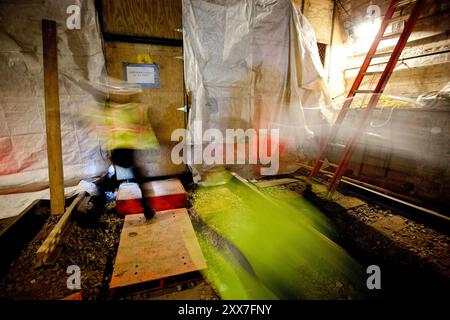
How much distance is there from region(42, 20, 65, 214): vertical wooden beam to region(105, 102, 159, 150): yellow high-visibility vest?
841 millimetres

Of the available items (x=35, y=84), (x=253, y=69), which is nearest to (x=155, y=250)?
(x=35, y=84)

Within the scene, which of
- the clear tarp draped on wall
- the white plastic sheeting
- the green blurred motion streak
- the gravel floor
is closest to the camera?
the gravel floor

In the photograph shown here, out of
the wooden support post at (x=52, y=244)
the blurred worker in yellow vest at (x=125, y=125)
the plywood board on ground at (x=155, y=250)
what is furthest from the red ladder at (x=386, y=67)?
the wooden support post at (x=52, y=244)

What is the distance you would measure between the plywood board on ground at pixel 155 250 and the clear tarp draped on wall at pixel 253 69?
1449mm

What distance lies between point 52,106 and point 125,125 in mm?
1042

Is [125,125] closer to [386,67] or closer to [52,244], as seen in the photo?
[52,244]

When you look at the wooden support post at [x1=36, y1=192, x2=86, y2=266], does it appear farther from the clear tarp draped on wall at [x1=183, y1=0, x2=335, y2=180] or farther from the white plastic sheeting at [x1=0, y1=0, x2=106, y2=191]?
the clear tarp draped on wall at [x1=183, y1=0, x2=335, y2=180]

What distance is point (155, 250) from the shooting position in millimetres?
2373

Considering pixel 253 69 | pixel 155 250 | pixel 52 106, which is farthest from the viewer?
pixel 253 69

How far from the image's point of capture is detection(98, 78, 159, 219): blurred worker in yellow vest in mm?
3504

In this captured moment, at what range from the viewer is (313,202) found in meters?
3.70

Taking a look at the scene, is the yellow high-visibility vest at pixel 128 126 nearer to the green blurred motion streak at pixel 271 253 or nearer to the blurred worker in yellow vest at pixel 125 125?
the blurred worker in yellow vest at pixel 125 125

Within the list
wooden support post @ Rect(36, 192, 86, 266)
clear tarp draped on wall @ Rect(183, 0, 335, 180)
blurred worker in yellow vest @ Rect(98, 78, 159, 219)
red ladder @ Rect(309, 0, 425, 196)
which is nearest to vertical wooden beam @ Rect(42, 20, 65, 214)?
wooden support post @ Rect(36, 192, 86, 266)
